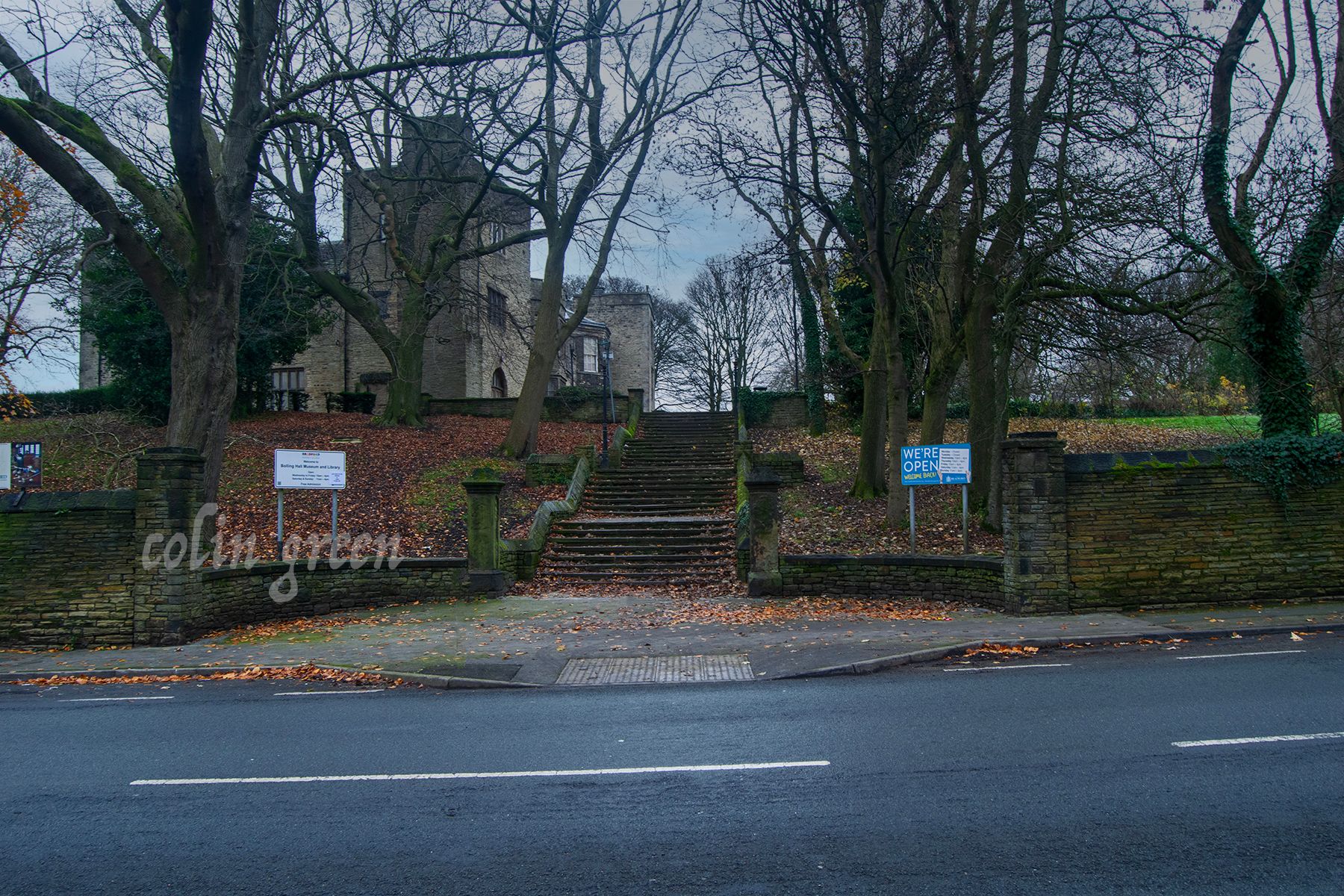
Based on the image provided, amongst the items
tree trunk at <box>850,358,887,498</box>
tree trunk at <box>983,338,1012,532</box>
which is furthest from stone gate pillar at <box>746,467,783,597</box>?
tree trunk at <box>850,358,887,498</box>

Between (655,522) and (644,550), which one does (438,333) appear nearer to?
(655,522)

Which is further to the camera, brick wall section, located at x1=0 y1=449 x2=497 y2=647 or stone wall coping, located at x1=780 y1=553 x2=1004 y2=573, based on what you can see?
stone wall coping, located at x1=780 y1=553 x2=1004 y2=573

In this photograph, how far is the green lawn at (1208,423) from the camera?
32.5 metres

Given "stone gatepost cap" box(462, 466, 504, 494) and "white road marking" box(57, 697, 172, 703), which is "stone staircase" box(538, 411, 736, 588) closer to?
"stone gatepost cap" box(462, 466, 504, 494)

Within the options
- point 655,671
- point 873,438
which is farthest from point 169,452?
point 873,438

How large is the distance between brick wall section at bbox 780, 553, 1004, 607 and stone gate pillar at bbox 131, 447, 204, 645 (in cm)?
897

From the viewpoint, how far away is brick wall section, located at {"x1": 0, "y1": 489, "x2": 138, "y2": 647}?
1224cm

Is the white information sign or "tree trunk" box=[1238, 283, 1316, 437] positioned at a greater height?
"tree trunk" box=[1238, 283, 1316, 437]

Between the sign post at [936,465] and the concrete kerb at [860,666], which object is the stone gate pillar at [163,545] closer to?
the concrete kerb at [860,666]

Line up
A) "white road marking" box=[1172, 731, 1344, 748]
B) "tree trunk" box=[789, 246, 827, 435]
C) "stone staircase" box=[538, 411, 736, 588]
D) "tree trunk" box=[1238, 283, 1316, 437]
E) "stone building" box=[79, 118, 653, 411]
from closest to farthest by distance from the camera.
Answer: "white road marking" box=[1172, 731, 1344, 748], "tree trunk" box=[1238, 283, 1316, 437], "stone staircase" box=[538, 411, 736, 588], "tree trunk" box=[789, 246, 827, 435], "stone building" box=[79, 118, 653, 411]

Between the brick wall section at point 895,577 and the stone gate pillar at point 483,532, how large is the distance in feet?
16.6

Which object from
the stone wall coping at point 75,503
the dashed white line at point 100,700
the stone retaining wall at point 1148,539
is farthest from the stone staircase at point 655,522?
the dashed white line at point 100,700

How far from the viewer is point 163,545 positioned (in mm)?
12250

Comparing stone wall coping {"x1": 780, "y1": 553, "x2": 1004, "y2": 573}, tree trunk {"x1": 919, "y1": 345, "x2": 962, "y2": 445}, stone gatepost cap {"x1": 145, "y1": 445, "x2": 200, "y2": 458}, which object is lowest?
stone wall coping {"x1": 780, "y1": 553, "x2": 1004, "y2": 573}
